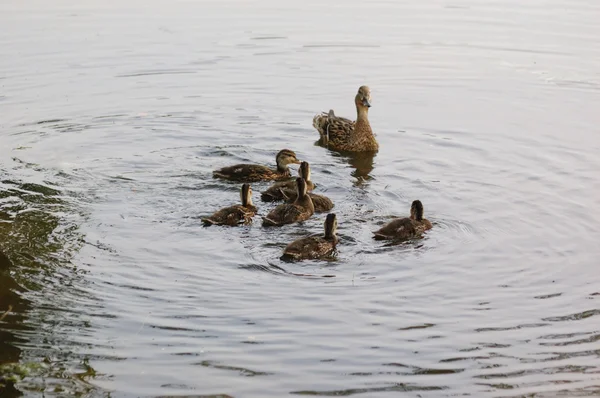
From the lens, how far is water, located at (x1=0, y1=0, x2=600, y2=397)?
20.4 feet

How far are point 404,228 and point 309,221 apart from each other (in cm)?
110

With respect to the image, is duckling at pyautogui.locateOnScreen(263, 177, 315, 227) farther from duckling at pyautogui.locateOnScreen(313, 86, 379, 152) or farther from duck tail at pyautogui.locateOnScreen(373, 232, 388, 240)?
duckling at pyautogui.locateOnScreen(313, 86, 379, 152)

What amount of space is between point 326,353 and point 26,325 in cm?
206

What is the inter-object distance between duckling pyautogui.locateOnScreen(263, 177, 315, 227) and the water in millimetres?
201

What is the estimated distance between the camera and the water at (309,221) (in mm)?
6223

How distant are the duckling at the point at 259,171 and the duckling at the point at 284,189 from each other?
0.37 m

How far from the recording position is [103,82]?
14305 mm

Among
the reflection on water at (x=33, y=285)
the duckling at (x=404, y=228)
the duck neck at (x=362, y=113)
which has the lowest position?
the reflection on water at (x=33, y=285)

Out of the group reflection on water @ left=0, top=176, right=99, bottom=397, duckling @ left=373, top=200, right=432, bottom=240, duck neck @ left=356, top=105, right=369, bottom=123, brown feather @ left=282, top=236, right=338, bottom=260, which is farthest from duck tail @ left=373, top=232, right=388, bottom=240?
duck neck @ left=356, top=105, right=369, bottom=123

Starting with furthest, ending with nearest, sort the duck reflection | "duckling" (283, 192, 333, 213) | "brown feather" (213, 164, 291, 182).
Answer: the duck reflection → "brown feather" (213, 164, 291, 182) → "duckling" (283, 192, 333, 213)

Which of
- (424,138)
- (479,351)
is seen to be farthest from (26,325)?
(424,138)

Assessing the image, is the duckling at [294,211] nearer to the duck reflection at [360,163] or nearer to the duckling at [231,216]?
the duckling at [231,216]

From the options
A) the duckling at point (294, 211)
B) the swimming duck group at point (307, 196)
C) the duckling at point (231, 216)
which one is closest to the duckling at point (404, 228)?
the swimming duck group at point (307, 196)

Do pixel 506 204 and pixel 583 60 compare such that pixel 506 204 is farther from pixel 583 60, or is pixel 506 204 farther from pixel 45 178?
pixel 583 60
